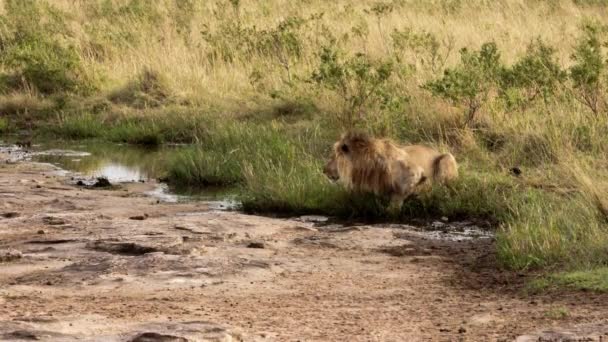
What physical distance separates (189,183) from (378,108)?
8.40 ft

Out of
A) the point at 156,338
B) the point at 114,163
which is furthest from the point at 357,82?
the point at 156,338

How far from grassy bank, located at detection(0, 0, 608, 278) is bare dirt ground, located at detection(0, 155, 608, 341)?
2.43ft

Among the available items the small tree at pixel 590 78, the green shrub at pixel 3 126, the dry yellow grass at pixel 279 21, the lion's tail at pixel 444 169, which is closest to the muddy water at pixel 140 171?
the lion's tail at pixel 444 169

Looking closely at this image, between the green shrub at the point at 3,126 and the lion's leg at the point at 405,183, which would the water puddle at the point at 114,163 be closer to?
the green shrub at the point at 3,126

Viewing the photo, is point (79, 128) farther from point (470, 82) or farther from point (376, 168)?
point (376, 168)

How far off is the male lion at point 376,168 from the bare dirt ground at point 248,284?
0.41 metres

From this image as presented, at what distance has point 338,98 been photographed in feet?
48.0

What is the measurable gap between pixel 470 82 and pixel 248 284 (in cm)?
587

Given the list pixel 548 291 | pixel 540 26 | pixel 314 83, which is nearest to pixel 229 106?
pixel 314 83

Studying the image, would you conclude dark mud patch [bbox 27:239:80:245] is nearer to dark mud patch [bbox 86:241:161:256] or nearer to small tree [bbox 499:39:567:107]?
dark mud patch [bbox 86:241:161:256]

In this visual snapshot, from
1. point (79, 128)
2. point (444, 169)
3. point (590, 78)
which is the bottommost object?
point (79, 128)

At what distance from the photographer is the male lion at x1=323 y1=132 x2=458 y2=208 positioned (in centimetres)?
1016

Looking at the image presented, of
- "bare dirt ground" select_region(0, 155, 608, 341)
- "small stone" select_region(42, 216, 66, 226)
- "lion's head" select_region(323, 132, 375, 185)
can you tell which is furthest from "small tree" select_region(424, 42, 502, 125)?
"small stone" select_region(42, 216, 66, 226)

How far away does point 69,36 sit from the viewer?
2122cm
